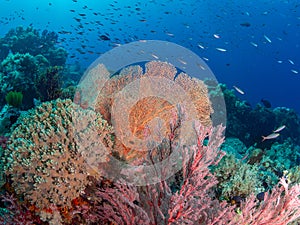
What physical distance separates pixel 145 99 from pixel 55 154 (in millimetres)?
2040

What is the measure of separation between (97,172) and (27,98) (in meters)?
8.29

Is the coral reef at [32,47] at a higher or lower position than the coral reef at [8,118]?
lower

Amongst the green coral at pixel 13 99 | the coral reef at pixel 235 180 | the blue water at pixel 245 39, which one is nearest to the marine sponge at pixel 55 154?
the coral reef at pixel 235 180

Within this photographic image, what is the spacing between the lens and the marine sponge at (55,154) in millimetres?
3361

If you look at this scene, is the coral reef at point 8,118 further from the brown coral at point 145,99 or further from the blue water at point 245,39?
the blue water at point 245,39

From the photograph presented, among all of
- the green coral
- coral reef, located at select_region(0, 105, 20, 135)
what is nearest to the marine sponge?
coral reef, located at select_region(0, 105, 20, 135)

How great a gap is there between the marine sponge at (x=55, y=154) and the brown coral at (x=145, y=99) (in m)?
0.63

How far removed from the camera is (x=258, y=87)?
309ft

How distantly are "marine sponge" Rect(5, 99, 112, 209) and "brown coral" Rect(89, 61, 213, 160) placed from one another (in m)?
0.63

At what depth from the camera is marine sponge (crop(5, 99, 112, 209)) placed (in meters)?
3.36

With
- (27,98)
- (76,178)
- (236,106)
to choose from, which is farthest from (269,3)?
(76,178)

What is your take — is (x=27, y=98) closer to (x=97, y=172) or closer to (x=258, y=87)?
(x=97, y=172)

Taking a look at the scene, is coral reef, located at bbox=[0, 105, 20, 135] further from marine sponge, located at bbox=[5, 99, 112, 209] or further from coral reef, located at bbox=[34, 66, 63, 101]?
marine sponge, located at bbox=[5, 99, 112, 209]

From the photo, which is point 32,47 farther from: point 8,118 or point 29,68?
point 8,118
